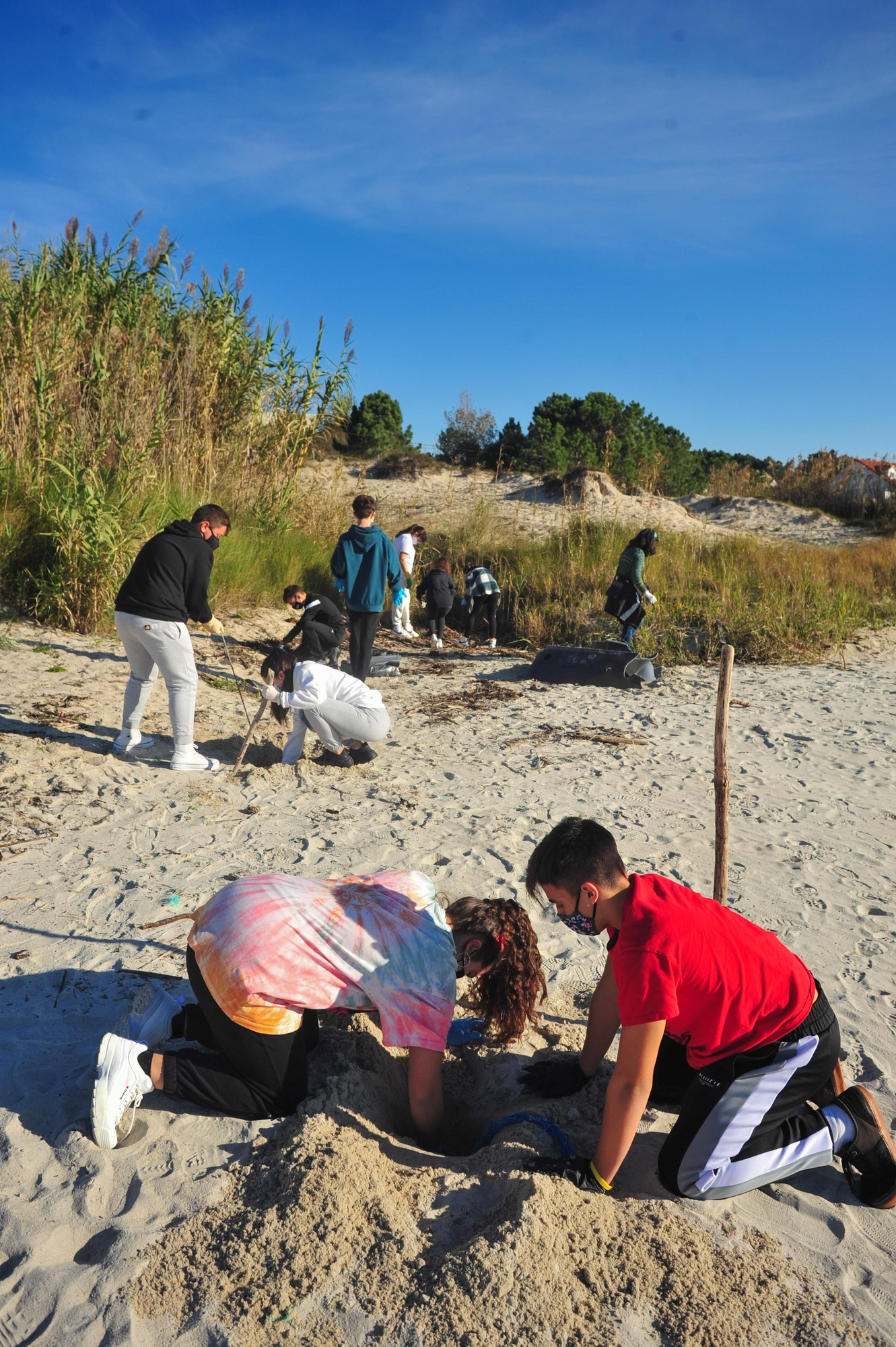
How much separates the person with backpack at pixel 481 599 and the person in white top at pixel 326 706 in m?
5.68

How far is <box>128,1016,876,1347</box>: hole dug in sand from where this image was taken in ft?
6.41

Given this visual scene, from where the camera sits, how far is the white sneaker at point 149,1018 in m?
2.68

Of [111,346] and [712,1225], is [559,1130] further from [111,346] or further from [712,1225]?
[111,346]

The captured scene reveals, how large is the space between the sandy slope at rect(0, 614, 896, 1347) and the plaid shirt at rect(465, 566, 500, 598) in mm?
5449

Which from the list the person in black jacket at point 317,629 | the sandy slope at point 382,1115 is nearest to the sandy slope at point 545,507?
the person in black jacket at point 317,629

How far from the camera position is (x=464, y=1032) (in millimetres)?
3109

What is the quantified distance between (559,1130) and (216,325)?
10.1m

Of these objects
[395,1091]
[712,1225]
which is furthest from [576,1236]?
[395,1091]

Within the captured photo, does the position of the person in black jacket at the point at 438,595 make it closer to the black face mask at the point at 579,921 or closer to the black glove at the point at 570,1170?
the black face mask at the point at 579,921

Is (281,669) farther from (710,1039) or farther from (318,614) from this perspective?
(710,1039)

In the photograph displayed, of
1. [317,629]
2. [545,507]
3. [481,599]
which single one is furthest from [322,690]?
[545,507]

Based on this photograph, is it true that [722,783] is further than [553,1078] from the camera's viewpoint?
Yes

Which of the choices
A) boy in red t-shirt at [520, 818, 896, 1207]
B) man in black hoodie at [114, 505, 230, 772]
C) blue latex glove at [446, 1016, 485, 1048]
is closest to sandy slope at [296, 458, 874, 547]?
man in black hoodie at [114, 505, 230, 772]

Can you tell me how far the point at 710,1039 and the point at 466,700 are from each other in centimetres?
604
